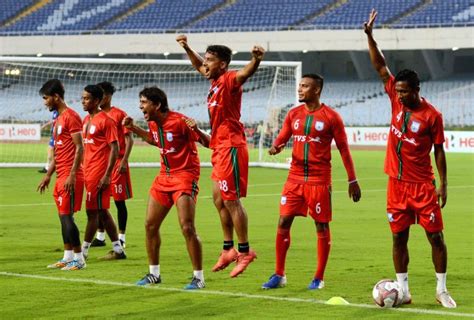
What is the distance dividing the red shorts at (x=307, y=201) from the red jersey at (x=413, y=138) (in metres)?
1.01

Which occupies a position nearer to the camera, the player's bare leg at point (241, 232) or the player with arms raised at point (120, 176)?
the player's bare leg at point (241, 232)

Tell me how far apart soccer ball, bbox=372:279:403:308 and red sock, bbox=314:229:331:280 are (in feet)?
3.54

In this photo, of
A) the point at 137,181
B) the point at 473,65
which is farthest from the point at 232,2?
the point at 137,181

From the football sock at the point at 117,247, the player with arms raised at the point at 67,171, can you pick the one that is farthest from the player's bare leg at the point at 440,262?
the football sock at the point at 117,247

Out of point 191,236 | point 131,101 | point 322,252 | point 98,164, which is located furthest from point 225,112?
point 131,101

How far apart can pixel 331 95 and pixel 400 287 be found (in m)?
46.7

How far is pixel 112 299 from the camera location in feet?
32.0

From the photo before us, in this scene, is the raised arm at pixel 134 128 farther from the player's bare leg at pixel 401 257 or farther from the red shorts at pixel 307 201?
the player's bare leg at pixel 401 257

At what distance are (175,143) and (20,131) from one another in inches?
1382

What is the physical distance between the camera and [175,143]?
10500mm

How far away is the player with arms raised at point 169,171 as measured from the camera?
1032 centimetres

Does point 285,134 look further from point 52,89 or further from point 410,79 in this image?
point 52,89

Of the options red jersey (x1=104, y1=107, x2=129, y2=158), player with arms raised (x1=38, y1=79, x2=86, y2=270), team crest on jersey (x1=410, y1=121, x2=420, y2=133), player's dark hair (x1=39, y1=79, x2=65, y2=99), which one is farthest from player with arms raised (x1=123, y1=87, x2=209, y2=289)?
red jersey (x1=104, y1=107, x2=129, y2=158)

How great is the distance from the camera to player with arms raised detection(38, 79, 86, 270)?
1184 cm
